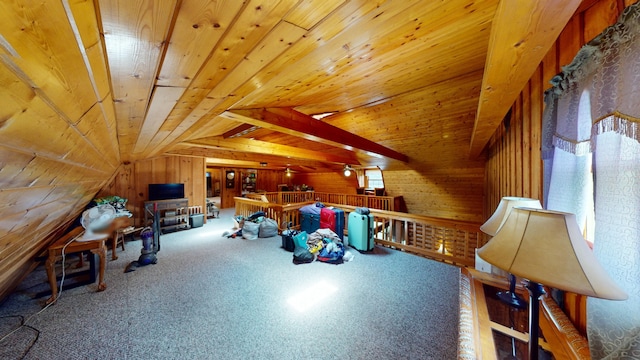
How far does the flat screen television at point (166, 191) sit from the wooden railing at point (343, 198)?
89.1 inches

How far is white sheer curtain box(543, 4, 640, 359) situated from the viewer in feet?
2.12

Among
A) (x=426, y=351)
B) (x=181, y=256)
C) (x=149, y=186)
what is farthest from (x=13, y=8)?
(x=149, y=186)

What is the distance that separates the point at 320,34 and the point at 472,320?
1777 mm

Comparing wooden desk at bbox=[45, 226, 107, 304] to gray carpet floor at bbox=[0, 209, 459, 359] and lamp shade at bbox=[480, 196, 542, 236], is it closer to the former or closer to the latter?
gray carpet floor at bbox=[0, 209, 459, 359]

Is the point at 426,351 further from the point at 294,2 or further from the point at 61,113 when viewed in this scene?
the point at 61,113

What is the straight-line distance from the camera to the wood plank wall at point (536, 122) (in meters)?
0.93

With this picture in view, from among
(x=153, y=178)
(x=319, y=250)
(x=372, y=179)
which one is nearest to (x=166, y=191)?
(x=153, y=178)

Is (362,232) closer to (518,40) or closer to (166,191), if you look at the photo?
(518,40)

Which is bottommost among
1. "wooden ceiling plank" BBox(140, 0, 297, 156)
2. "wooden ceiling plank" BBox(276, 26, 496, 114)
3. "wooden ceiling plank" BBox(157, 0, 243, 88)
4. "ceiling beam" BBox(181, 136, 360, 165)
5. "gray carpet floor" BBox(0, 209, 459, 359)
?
"gray carpet floor" BBox(0, 209, 459, 359)

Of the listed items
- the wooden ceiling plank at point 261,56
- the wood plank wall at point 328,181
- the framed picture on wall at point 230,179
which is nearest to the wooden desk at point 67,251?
the wooden ceiling plank at point 261,56

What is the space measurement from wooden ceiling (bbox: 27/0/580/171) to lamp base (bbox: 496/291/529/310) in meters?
1.41

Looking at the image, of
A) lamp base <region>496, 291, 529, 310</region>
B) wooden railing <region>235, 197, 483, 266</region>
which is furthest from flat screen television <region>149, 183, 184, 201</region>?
lamp base <region>496, 291, 529, 310</region>

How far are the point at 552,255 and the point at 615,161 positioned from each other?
1.36 feet

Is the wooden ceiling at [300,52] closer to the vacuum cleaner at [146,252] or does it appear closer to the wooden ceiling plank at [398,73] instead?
the wooden ceiling plank at [398,73]
